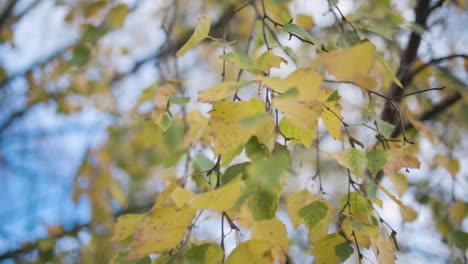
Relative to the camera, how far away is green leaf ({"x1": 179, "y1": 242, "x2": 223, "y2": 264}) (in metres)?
0.41

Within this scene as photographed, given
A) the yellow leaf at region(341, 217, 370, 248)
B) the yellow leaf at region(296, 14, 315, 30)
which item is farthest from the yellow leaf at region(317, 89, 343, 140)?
the yellow leaf at region(296, 14, 315, 30)

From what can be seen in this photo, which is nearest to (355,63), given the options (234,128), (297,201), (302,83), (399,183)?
(302,83)

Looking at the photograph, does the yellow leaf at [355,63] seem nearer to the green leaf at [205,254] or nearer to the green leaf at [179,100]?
the green leaf at [205,254]

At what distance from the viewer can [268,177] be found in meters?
0.28

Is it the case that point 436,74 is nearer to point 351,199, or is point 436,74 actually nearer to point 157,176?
point 351,199

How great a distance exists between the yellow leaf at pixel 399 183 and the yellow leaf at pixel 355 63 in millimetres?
466

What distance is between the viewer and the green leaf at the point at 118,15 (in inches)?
38.8

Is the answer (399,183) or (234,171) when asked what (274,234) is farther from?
(399,183)

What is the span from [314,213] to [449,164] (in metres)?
0.65

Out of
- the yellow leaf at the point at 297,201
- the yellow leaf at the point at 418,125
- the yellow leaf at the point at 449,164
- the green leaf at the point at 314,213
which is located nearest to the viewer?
the green leaf at the point at 314,213

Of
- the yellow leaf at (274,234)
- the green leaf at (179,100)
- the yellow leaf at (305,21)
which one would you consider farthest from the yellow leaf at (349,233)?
the yellow leaf at (305,21)

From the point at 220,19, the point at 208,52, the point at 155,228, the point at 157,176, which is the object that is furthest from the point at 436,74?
the point at 157,176

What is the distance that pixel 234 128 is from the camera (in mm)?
417

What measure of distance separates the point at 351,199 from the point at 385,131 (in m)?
0.12
